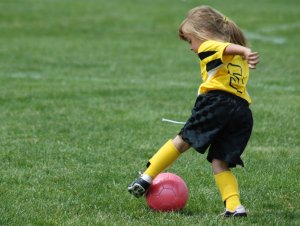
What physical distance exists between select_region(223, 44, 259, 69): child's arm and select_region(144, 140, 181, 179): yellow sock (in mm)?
807

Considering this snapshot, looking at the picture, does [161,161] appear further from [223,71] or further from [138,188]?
[223,71]

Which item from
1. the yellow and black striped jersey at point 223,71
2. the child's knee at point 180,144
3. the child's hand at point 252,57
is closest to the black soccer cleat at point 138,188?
the child's knee at point 180,144

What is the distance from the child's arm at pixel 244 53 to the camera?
4.90m

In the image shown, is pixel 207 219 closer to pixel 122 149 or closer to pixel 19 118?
pixel 122 149

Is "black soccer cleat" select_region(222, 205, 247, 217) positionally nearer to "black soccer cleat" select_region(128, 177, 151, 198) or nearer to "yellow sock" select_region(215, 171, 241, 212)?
"yellow sock" select_region(215, 171, 241, 212)

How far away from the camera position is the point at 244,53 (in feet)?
16.5

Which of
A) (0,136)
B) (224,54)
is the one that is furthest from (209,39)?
(0,136)

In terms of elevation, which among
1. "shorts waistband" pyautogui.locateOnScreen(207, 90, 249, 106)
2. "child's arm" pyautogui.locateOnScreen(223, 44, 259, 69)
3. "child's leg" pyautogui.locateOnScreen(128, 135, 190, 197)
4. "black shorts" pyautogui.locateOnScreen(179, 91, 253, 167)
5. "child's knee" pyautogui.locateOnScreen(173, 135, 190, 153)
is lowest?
"child's leg" pyautogui.locateOnScreen(128, 135, 190, 197)

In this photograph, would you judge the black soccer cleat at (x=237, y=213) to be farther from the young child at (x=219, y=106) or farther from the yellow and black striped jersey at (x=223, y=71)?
the yellow and black striped jersey at (x=223, y=71)

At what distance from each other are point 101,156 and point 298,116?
3174mm

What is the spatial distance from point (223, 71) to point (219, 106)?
25 centimetres

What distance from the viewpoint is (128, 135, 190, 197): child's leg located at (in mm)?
5562

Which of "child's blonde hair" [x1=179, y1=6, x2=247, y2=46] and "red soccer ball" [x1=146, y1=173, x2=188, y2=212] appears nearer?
"child's blonde hair" [x1=179, y1=6, x2=247, y2=46]

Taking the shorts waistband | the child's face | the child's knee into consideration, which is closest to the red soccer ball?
the child's knee
